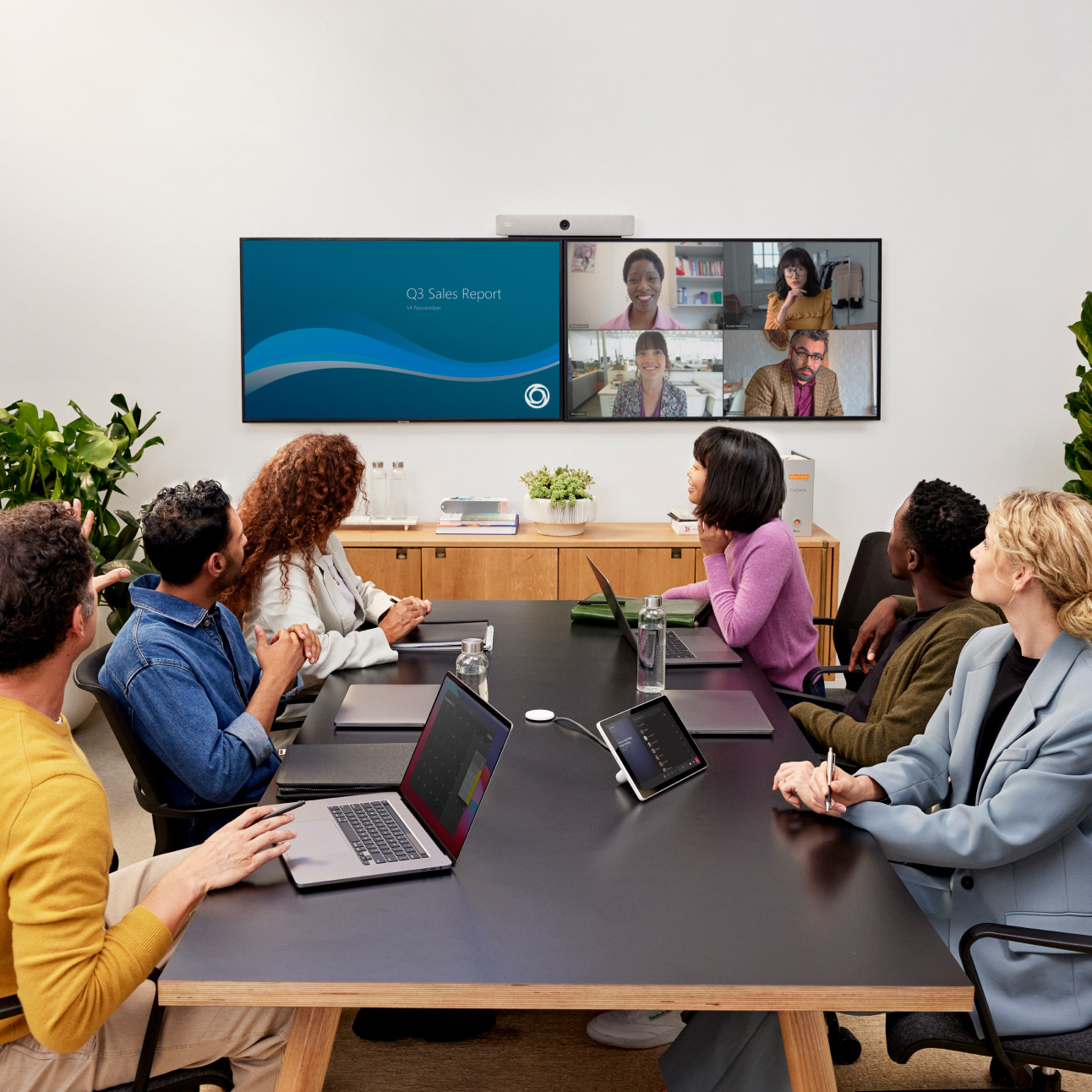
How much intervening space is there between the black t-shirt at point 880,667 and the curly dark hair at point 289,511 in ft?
4.84

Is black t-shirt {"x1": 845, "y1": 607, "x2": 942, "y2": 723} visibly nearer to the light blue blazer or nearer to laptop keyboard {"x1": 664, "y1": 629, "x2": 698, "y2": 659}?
laptop keyboard {"x1": 664, "y1": 629, "x2": 698, "y2": 659}

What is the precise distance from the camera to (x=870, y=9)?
458 centimetres

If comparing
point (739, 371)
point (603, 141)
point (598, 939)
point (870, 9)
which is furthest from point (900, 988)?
point (870, 9)

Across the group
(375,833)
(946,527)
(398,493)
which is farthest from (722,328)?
(375,833)

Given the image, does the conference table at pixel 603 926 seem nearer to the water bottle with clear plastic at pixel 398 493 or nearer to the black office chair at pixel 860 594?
the black office chair at pixel 860 594

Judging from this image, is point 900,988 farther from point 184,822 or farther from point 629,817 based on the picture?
point 184,822

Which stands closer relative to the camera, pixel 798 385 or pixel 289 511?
pixel 289 511

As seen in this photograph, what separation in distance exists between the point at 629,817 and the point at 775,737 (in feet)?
1.68

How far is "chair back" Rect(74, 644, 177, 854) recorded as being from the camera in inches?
75.7

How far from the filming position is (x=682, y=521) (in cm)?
473

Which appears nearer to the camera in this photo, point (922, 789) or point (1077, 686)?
point (1077, 686)

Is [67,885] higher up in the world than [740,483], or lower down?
lower down

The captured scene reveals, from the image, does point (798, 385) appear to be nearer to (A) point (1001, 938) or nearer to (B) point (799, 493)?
(B) point (799, 493)

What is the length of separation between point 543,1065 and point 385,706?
33.6 inches
